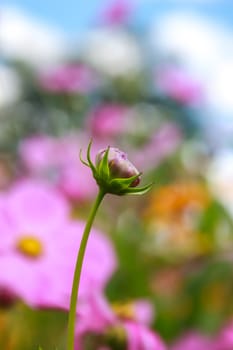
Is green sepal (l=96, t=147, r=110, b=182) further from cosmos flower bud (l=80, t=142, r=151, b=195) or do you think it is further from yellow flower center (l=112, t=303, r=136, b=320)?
yellow flower center (l=112, t=303, r=136, b=320)

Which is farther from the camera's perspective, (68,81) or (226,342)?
(68,81)

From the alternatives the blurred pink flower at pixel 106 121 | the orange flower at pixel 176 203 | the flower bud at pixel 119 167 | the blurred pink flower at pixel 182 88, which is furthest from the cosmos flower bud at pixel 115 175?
the blurred pink flower at pixel 182 88

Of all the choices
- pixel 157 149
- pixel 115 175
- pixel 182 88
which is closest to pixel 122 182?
pixel 115 175

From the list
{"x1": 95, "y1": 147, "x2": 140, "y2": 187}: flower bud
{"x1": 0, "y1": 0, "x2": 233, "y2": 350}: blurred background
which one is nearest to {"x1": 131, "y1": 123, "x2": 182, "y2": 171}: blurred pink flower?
{"x1": 0, "y1": 0, "x2": 233, "y2": 350}: blurred background

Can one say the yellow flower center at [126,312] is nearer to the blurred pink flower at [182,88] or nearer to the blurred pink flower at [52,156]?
the blurred pink flower at [52,156]

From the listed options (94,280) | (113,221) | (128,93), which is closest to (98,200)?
(94,280)

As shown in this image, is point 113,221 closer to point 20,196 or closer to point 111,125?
point 111,125

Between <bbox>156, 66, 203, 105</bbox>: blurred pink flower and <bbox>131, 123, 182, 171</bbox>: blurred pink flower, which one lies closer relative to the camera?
<bbox>131, 123, 182, 171</bbox>: blurred pink flower

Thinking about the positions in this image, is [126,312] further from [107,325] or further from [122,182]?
[122,182]
